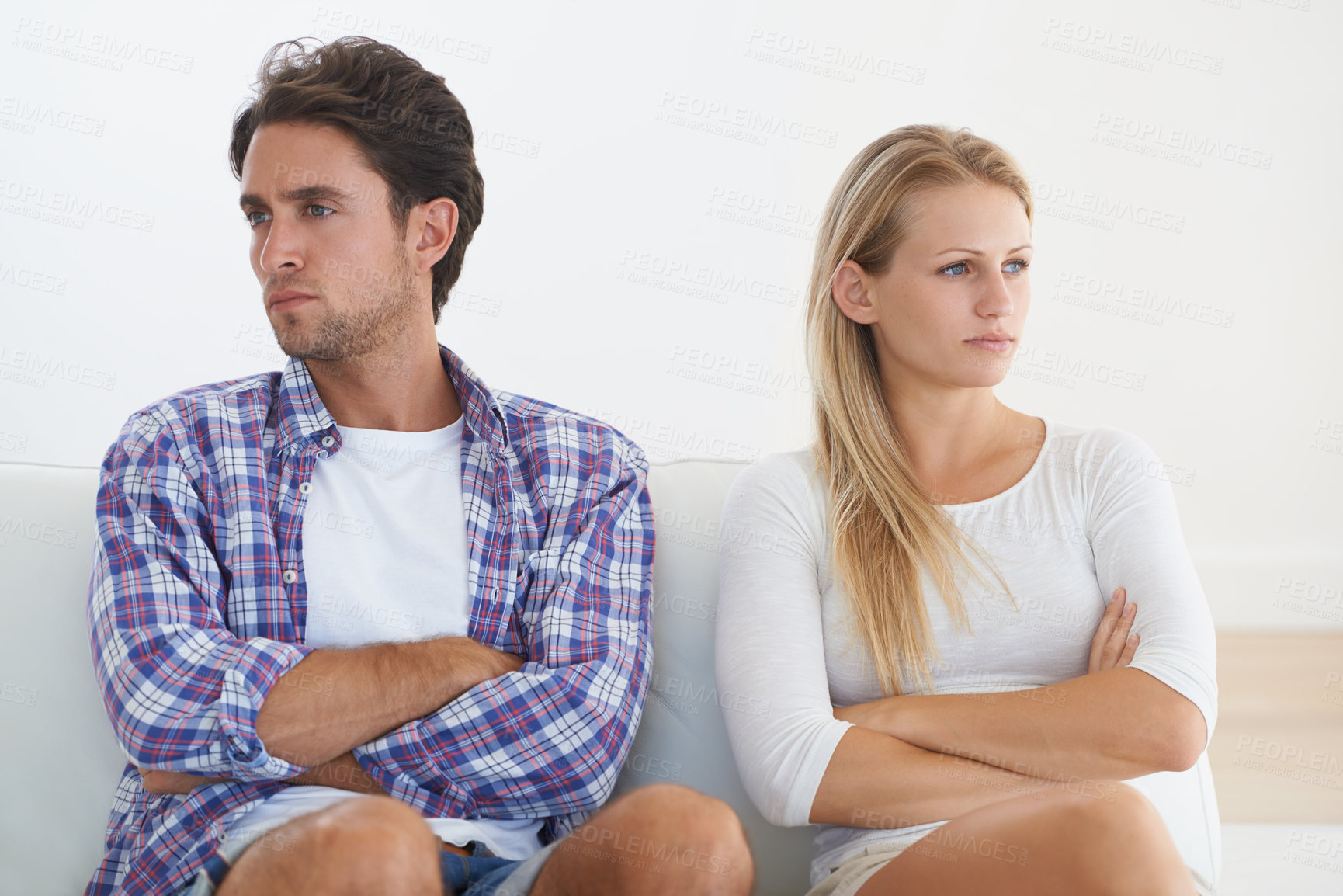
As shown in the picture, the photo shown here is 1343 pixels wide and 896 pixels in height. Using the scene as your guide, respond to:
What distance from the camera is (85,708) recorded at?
139cm

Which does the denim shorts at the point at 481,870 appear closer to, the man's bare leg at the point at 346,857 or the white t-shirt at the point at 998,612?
the man's bare leg at the point at 346,857

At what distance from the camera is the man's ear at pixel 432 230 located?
5.27 feet

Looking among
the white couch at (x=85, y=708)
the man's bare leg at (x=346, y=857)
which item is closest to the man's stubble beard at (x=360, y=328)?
the white couch at (x=85, y=708)

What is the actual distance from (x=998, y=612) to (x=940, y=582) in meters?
0.08

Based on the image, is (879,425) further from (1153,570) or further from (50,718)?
(50,718)

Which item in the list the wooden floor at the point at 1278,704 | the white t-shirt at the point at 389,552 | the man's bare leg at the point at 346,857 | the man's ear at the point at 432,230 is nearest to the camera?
the man's bare leg at the point at 346,857

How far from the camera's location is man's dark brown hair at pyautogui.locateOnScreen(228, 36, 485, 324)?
1.50 meters

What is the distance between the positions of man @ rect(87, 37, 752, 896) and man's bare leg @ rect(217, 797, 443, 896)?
2cm

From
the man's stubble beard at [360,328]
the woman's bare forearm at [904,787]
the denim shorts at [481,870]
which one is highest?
the man's stubble beard at [360,328]

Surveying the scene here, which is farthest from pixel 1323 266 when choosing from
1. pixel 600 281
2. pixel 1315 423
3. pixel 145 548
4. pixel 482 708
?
pixel 145 548

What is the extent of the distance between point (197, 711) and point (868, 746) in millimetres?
767

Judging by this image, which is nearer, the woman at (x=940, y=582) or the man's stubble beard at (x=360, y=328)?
the woman at (x=940, y=582)

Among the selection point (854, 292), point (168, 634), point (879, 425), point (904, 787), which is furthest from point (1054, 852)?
point (168, 634)

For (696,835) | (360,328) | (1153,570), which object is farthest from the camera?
(360,328)
